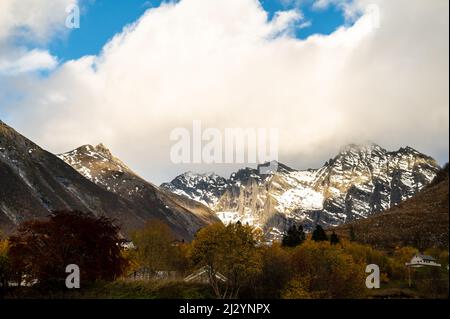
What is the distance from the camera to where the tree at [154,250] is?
4210 inches

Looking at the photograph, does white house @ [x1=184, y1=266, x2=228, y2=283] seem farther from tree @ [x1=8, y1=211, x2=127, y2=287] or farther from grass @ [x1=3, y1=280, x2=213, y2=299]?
grass @ [x1=3, y1=280, x2=213, y2=299]

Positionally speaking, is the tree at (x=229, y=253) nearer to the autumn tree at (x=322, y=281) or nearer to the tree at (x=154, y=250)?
the autumn tree at (x=322, y=281)

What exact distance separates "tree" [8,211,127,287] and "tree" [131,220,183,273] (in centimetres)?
6158

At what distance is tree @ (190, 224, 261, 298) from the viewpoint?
56312 millimetres

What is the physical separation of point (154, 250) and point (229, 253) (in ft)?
172

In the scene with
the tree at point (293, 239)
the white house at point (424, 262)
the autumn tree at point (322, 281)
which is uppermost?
the tree at point (293, 239)

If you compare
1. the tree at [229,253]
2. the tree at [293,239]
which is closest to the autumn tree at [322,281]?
the tree at [229,253]

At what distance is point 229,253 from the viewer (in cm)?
5984

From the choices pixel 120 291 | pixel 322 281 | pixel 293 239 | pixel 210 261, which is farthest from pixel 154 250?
pixel 120 291

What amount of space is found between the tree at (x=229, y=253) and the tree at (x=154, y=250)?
4509 centimetres
